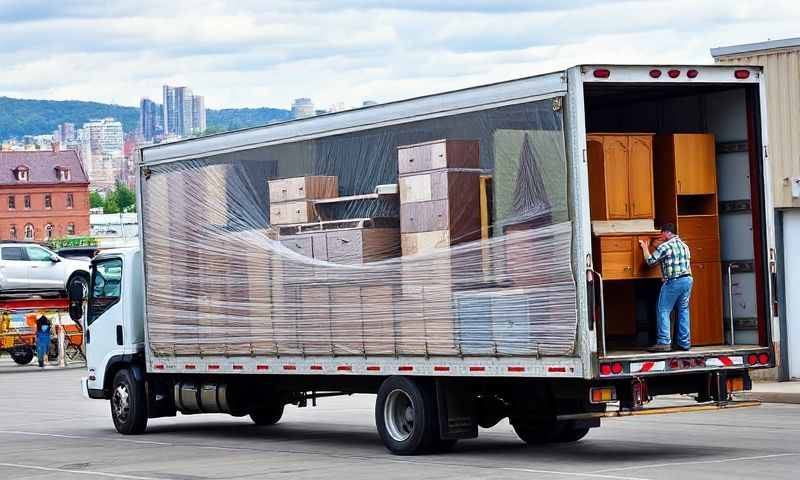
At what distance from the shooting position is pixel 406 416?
15.5m

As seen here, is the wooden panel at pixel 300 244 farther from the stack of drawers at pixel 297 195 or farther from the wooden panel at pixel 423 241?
the wooden panel at pixel 423 241

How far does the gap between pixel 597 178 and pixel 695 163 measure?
3.97 ft

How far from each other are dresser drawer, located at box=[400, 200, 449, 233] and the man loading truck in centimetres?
192

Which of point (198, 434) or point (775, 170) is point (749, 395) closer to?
point (775, 170)

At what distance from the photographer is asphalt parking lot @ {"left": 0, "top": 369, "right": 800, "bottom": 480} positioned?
13.9 m

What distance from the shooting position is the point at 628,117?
1591 cm

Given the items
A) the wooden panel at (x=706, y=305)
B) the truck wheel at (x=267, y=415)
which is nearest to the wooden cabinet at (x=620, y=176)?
the wooden panel at (x=706, y=305)

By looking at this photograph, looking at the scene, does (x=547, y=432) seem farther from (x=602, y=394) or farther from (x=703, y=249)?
(x=602, y=394)

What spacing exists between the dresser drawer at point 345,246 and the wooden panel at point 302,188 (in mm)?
456

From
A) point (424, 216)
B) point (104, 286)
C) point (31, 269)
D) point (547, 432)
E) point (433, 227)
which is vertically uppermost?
point (31, 269)

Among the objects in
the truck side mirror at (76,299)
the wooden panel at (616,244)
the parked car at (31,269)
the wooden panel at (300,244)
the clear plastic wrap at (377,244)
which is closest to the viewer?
the clear plastic wrap at (377,244)

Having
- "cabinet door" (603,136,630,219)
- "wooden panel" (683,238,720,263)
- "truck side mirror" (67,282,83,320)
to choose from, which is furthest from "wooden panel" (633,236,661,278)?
"truck side mirror" (67,282,83,320)

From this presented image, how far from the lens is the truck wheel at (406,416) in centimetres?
1495

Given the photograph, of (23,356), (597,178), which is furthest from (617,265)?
(23,356)
